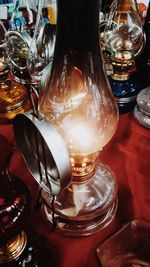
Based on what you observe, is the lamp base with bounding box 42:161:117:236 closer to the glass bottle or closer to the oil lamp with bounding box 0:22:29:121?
the glass bottle

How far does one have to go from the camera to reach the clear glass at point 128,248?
1.16 ft

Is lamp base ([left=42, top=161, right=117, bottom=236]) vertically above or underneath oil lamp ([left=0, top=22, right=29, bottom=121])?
underneath

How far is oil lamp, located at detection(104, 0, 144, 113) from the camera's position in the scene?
616 millimetres

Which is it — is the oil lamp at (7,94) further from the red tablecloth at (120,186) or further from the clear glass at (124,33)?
the clear glass at (124,33)

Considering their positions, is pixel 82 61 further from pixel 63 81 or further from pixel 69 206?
pixel 69 206

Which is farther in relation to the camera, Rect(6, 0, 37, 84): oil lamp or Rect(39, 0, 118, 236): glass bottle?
Rect(6, 0, 37, 84): oil lamp

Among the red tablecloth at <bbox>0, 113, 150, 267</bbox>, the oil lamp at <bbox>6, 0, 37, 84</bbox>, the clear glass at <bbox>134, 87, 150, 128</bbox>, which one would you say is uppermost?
the oil lamp at <bbox>6, 0, 37, 84</bbox>

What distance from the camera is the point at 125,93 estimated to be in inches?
25.8

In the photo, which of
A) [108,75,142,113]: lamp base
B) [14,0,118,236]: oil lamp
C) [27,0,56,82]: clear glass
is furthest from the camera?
[108,75,142,113]: lamp base

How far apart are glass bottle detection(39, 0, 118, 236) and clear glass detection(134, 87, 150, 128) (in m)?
0.20

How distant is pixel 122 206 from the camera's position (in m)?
0.46

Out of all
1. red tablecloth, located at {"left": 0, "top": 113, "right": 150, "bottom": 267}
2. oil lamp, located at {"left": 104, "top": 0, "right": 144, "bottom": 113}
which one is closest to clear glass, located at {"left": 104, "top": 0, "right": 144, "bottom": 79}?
oil lamp, located at {"left": 104, "top": 0, "right": 144, "bottom": 113}

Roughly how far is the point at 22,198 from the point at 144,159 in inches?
11.0

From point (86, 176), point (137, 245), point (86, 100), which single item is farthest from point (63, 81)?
point (137, 245)
